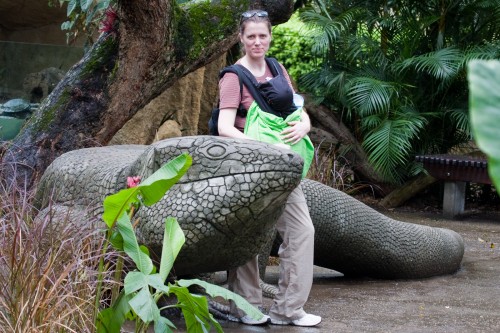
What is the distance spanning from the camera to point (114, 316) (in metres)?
3.16

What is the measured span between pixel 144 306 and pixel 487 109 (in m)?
2.35

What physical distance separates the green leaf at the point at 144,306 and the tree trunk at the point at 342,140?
8.46 m

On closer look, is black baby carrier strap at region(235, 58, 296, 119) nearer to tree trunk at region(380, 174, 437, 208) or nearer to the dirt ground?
the dirt ground

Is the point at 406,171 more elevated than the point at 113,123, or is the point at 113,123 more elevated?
the point at 113,123

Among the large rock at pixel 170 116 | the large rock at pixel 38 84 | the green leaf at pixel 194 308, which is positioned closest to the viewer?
the green leaf at pixel 194 308

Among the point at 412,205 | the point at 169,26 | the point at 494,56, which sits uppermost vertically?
the point at 169,26

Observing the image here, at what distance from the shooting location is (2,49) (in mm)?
9812

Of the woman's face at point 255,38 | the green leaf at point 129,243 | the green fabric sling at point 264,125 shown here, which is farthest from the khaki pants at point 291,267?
the green leaf at point 129,243

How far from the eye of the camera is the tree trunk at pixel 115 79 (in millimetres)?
6152

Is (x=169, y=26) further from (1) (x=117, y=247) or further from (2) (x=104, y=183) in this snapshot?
(1) (x=117, y=247)

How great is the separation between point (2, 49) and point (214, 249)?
683 cm

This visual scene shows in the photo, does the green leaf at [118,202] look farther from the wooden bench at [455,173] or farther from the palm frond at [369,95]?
the palm frond at [369,95]

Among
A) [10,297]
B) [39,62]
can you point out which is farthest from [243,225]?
[39,62]

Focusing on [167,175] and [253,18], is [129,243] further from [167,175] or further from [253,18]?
[253,18]
